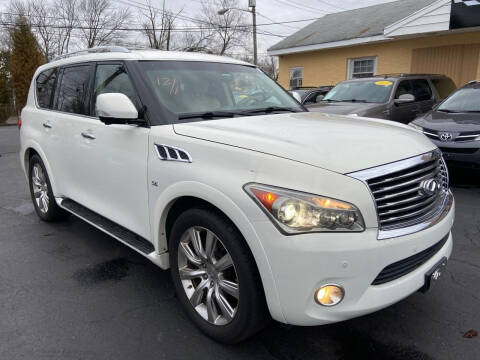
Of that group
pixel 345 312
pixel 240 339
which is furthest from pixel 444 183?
pixel 240 339

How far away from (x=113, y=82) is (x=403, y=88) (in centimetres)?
718

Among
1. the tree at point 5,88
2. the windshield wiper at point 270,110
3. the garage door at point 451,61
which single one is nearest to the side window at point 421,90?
the garage door at point 451,61

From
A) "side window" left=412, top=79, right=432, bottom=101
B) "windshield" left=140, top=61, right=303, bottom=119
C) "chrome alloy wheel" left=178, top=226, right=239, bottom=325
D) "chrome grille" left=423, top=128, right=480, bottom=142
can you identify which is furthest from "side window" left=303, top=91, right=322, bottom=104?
"chrome alloy wheel" left=178, top=226, right=239, bottom=325

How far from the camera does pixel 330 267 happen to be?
6.69 ft

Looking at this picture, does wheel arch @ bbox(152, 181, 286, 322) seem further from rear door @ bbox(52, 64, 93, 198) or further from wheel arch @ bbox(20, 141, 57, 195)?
wheel arch @ bbox(20, 141, 57, 195)

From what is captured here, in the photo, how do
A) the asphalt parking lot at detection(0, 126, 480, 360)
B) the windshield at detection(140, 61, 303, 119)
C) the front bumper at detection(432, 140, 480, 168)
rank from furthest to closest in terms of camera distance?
the front bumper at detection(432, 140, 480, 168)
the windshield at detection(140, 61, 303, 119)
the asphalt parking lot at detection(0, 126, 480, 360)

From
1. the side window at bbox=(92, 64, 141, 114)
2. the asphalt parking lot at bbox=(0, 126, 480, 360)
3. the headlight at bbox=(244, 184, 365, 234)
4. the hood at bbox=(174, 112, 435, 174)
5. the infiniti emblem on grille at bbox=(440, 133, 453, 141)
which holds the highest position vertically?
the side window at bbox=(92, 64, 141, 114)

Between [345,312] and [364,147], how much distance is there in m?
0.93

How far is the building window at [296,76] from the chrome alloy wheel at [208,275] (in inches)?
686

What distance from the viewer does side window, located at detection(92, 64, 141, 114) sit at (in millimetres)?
3205

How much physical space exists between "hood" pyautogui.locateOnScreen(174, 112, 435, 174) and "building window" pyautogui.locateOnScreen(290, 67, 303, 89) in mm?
16713

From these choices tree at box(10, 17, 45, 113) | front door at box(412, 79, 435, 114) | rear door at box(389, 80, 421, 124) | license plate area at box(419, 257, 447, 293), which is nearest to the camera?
license plate area at box(419, 257, 447, 293)

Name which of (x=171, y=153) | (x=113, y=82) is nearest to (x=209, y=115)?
(x=171, y=153)

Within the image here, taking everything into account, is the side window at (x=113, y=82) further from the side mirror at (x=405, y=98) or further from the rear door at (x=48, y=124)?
the side mirror at (x=405, y=98)
